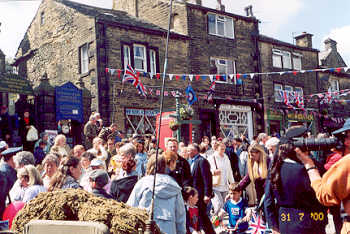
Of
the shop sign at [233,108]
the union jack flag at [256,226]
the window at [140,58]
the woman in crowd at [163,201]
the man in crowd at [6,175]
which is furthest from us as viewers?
the shop sign at [233,108]

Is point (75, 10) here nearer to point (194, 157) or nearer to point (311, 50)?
point (194, 157)

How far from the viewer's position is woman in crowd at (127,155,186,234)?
415 centimetres

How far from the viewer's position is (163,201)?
4.24m

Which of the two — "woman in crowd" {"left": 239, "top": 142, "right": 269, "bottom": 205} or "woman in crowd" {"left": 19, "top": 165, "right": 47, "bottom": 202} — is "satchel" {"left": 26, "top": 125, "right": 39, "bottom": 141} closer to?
"woman in crowd" {"left": 19, "top": 165, "right": 47, "bottom": 202}

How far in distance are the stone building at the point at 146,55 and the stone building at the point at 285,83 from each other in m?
0.78

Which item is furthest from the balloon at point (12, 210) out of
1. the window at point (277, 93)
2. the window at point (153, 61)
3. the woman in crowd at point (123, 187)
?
the window at point (277, 93)

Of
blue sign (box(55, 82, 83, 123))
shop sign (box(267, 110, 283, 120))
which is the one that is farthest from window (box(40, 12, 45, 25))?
shop sign (box(267, 110, 283, 120))

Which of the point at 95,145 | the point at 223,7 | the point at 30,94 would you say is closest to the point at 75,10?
the point at 30,94

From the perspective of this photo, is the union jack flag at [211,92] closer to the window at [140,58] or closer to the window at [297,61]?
the window at [140,58]

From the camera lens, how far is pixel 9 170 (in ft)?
17.4

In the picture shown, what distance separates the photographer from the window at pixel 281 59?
24.2 metres

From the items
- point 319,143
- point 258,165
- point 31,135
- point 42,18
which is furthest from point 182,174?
point 42,18

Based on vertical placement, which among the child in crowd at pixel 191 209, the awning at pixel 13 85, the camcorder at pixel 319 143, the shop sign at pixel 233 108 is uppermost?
the awning at pixel 13 85

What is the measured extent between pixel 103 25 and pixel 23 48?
8.31m
